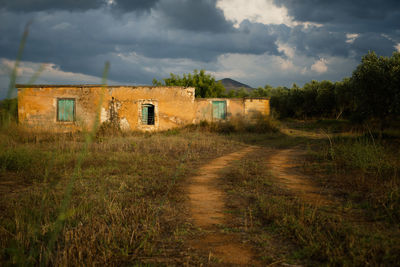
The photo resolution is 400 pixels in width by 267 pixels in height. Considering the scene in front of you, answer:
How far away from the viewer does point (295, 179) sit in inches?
227

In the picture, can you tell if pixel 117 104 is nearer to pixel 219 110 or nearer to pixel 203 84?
pixel 219 110

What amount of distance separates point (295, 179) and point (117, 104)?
1336cm

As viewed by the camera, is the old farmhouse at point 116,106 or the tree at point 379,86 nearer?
the tree at point 379,86

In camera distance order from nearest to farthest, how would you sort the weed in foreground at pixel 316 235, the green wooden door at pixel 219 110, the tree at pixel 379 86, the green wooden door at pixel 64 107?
the weed in foreground at pixel 316 235 < the tree at pixel 379 86 < the green wooden door at pixel 64 107 < the green wooden door at pixel 219 110

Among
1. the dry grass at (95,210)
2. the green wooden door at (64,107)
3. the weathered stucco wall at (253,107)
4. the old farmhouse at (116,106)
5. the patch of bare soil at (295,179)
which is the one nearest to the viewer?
the dry grass at (95,210)

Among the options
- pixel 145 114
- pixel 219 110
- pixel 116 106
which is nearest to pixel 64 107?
pixel 116 106

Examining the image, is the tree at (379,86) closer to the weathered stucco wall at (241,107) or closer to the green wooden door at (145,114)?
the weathered stucco wall at (241,107)

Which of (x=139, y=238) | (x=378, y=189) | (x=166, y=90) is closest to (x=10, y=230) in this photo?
(x=139, y=238)

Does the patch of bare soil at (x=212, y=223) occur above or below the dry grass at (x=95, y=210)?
below

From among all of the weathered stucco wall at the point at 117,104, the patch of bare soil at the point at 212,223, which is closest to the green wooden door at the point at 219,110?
the weathered stucco wall at the point at 117,104

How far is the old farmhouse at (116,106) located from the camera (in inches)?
637

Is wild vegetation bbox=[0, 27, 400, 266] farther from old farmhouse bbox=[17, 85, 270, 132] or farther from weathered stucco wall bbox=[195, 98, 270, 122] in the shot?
weathered stucco wall bbox=[195, 98, 270, 122]

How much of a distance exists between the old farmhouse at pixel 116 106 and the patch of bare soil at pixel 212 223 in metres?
11.1

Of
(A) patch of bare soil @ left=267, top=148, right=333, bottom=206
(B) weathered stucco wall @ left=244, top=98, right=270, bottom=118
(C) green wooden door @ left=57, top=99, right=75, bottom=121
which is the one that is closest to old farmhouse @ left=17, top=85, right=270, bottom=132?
(C) green wooden door @ left=57, top=99, right=75, bottom=121
